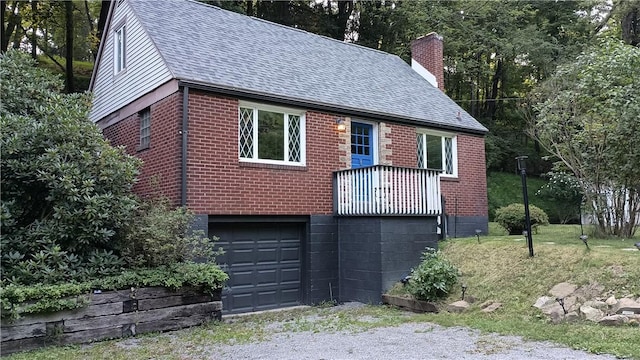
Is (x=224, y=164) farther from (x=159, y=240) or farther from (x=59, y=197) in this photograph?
(x=59, y=197)

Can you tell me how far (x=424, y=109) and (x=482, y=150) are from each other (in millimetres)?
2536

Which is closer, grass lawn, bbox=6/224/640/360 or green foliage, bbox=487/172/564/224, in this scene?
grass lawn, bbox=6/224/640/360

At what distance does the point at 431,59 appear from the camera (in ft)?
53.0

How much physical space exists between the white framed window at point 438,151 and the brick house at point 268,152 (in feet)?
0.81

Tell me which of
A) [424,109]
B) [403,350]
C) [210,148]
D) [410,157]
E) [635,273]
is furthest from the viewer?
[424,109]

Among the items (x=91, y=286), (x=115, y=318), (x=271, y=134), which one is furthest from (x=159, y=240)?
(x=271, y=134)

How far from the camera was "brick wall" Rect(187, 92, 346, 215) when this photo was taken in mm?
8766

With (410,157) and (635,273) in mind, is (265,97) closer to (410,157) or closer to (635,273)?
(410,157)

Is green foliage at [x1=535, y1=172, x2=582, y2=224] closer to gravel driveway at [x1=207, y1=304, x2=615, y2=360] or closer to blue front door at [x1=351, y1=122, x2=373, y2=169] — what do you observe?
blue front door at [x1=351, y1=122, x2=373, y2=169]

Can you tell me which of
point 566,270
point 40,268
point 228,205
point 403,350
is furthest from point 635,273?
point 40,268

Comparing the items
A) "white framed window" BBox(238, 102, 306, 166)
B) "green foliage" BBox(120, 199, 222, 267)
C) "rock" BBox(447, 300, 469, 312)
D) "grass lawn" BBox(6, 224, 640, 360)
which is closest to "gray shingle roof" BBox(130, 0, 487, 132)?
"white framed window" BBox(238, 102, 306, 166)

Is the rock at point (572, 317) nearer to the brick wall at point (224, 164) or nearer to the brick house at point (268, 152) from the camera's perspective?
the brick house at point (268, 152)

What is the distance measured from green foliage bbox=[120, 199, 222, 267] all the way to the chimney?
430 inches

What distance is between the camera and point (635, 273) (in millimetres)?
6988
